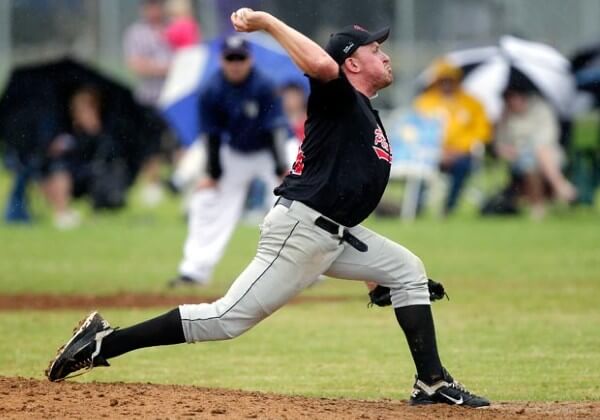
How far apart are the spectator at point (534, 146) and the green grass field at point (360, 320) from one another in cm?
183

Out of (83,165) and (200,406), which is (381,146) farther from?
(83,165)

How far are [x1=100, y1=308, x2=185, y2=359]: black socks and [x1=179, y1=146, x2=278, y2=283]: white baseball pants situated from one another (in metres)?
6.42

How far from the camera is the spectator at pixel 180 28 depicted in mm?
23719

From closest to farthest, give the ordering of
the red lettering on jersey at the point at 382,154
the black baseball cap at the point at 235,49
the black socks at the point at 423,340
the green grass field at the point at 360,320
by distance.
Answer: the red lettering on jersey at the point at 382,154 < the black socks at the point at 423,340 < the green grass field at the point at 360,320 < the black baseball cap at the point at 235,49

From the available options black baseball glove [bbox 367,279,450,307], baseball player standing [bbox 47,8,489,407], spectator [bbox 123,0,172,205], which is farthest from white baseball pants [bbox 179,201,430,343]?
spectator [bbox 123,0,172,205]

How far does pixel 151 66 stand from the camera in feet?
79.4

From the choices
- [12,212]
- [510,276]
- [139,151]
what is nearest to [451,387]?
[510,276]

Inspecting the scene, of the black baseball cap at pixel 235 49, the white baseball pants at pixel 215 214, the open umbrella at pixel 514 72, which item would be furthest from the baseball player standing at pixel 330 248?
the open umbrella at pixel 514 72

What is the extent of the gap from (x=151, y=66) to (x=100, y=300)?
11.6 meters

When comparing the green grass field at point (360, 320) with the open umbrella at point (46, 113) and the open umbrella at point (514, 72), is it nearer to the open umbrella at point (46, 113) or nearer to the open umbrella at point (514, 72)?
the open umbrella at point (46, 113)

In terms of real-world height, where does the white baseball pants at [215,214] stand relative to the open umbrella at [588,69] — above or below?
below

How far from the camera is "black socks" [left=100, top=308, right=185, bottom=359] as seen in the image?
7.52m

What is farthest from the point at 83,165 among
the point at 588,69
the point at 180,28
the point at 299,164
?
the point at 299,164

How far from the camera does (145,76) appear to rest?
79.6ft
